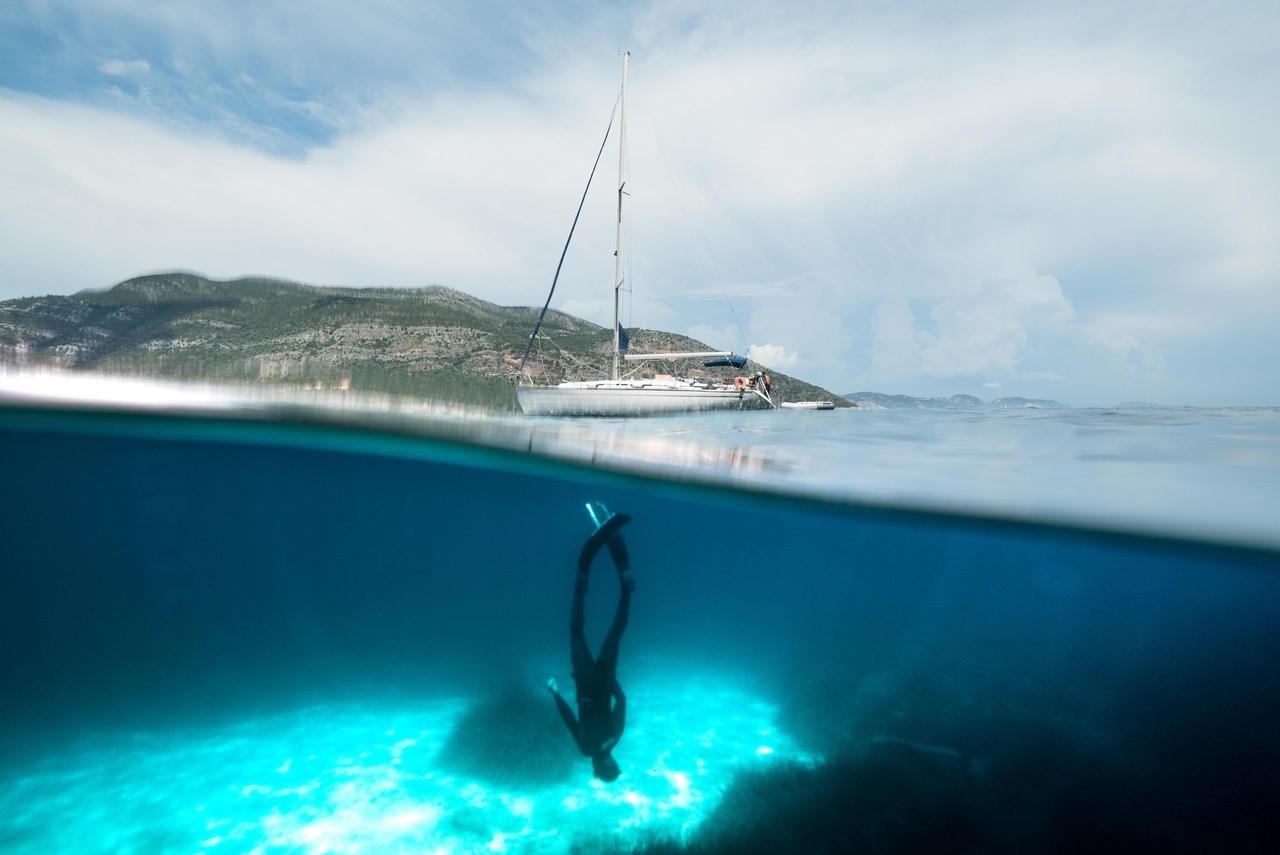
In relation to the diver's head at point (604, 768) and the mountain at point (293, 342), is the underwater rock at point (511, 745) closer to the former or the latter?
the diver's head at point (604, 768)

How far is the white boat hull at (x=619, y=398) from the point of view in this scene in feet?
81.4

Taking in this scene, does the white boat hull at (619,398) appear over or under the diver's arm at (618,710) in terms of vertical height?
over

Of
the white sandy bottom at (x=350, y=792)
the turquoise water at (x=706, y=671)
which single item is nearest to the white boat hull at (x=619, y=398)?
the turquoise water at (x=706, y=671)

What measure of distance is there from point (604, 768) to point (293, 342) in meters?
36.9

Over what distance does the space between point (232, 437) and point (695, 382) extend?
2062 cm

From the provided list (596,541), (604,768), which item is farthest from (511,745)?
(596,541)

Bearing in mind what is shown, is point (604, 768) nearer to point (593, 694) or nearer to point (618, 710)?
point (618, 710)

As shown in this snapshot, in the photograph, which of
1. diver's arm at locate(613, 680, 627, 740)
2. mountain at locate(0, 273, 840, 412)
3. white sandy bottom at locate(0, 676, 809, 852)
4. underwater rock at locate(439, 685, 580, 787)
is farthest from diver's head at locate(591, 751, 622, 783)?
mountain at locate(0, 273, 840, 412)

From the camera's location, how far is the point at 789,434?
1559 cm

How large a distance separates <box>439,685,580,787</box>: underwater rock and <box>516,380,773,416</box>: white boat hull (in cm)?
1302

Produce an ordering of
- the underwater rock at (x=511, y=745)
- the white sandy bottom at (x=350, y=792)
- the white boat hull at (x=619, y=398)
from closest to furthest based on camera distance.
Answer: the white sandy bottom at (x=350, y=792), the underwater rock at (x=511, y=745), the white boat hull at (x=619, y=398)

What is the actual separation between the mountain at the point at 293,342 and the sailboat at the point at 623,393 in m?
2.46

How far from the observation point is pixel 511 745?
10.7 metres

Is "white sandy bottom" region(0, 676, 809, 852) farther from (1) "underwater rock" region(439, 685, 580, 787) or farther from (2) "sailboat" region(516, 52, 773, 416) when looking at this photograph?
(2) "sailboat" region(516, 52, 773, 416)
